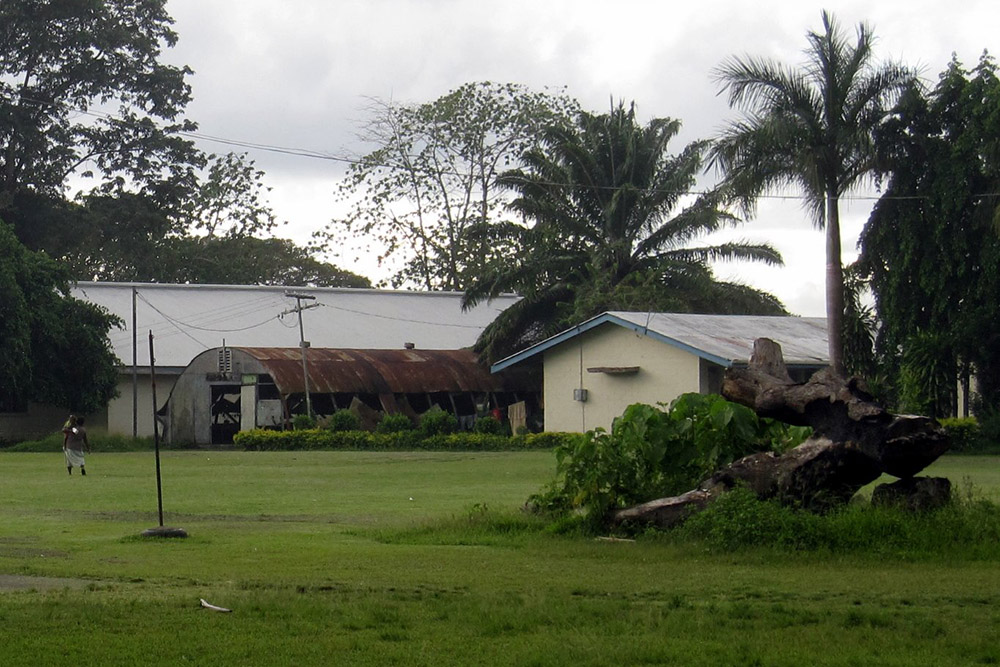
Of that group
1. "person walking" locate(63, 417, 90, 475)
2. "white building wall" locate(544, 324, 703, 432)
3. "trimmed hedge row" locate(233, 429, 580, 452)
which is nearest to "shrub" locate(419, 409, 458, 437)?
"trimmed hedge row" locate(233, 429, 580, 452)

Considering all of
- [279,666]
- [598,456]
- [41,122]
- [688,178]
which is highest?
[41,122]

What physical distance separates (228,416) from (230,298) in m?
9.04

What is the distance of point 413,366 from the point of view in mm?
46969

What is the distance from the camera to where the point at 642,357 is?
124 feet

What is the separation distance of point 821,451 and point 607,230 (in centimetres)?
3160

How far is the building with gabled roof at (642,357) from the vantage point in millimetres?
36438

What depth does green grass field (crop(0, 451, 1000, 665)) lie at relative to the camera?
299 inches

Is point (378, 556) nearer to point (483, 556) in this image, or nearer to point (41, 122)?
point (483, 556)

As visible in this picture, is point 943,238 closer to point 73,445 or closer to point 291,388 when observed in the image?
point 291,388

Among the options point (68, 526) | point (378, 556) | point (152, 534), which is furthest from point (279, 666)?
point (68, 526)

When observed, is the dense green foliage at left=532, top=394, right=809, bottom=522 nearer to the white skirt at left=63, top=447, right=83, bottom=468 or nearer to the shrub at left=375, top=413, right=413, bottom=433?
the white skirt at left=63, top=447, right=83, bottom=468

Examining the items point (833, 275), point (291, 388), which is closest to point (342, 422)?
point (291, 388)

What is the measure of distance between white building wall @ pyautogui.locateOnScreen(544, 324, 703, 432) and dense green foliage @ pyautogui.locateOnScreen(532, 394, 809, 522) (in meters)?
21.5

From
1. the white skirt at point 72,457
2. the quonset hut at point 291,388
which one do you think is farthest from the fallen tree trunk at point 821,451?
the quonset hut at point 291,388
